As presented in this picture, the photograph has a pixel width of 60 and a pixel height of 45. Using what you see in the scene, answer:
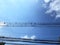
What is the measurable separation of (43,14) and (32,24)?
0.73ft

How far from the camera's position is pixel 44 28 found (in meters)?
2.21

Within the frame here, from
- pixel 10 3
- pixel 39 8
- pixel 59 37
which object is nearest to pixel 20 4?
pixel 10 3

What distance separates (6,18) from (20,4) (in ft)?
1.01

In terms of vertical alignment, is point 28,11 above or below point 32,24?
above

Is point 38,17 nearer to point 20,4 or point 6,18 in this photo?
Result: point 20,4

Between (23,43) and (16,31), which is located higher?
(16,31)

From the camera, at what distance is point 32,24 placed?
86.5 inches

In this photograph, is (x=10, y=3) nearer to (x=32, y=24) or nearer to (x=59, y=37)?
(x=32, y=24)

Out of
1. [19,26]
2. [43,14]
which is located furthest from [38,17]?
[19,26]

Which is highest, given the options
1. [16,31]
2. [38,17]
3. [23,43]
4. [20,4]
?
[20,4]

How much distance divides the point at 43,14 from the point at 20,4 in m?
0.39

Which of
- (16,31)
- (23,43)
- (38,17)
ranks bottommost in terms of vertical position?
(23,43)

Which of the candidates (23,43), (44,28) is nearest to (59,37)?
(44,28)

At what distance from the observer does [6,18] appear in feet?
7.41
